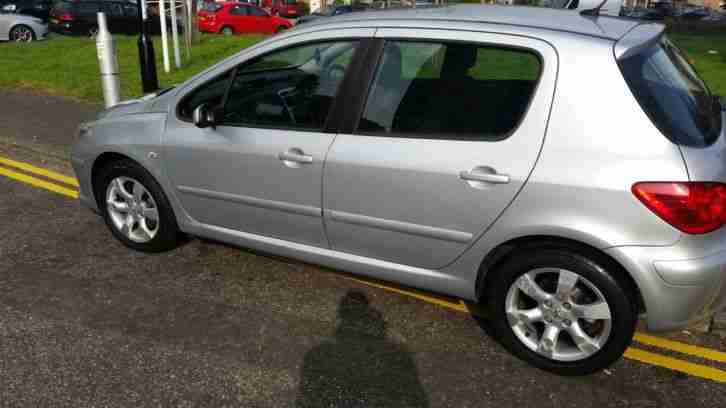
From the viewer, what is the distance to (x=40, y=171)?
6.68m

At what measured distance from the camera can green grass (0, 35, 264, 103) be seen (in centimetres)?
1099

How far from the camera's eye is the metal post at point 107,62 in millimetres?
6914

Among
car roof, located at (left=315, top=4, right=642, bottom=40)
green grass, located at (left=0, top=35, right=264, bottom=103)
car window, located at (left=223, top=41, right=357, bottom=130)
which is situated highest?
car roof, located at (left=315, top=4, right=642, bottom=40)

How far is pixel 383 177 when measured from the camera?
339 centimetres

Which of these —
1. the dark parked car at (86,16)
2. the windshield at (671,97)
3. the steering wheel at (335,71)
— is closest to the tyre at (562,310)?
the windshield at (671,97)

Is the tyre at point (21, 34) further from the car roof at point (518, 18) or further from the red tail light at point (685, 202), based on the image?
the red tail light at point (685, 202)

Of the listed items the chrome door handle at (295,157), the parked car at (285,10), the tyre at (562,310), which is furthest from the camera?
the parked car at (285,10)

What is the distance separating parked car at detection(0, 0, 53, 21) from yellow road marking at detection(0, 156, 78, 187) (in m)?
25.2

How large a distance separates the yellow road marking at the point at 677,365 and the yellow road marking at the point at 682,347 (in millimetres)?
104

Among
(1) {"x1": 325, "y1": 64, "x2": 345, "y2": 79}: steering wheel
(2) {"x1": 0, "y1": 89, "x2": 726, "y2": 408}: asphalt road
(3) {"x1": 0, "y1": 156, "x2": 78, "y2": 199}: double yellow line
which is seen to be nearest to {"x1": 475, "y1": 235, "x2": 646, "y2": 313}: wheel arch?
(2) {"x1": 0, "y1": 89, "x2": 726, "y2": 408}: asphalt road

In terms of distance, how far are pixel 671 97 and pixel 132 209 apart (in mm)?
3428

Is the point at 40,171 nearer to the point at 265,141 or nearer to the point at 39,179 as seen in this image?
the point at 39,179

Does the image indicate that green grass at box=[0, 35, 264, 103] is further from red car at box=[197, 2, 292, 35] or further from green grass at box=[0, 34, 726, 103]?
red car at box=[197, 2, 292, 35]

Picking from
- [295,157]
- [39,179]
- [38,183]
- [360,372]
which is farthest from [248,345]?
[39,179]
